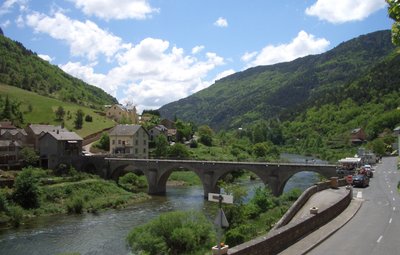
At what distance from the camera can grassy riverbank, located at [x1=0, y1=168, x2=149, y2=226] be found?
185 feet

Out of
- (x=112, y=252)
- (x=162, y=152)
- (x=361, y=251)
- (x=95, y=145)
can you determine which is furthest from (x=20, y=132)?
(x=361, y=251)

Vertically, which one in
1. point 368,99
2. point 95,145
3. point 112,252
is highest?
point 368,99

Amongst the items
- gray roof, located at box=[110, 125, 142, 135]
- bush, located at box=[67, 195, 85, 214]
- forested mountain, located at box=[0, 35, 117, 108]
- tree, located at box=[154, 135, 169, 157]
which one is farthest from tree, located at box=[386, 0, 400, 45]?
forested mountain, located at box=[0, 35, 117, 108]

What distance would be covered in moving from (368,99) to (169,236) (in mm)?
167331

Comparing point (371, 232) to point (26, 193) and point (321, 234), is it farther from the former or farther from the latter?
point (26, 193)

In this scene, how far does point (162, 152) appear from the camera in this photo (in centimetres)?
10731

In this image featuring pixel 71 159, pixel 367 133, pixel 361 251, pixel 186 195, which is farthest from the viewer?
pixel 367 133

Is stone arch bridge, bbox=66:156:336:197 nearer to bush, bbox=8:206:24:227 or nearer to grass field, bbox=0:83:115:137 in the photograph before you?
bush, bbox=8:206:24:227

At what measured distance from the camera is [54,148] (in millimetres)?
84438

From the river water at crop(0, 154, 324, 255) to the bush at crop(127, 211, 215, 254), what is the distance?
3.69 m

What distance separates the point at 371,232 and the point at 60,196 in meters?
51.4

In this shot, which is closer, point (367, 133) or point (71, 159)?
point (71, 159)

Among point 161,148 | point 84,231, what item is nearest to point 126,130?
point 161,148

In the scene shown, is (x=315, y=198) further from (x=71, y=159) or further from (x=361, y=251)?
(x=71, y=159)
